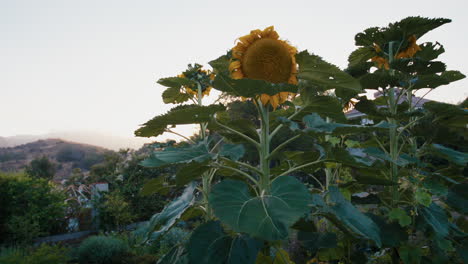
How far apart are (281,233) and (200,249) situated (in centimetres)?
40

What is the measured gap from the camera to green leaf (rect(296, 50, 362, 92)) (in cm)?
120

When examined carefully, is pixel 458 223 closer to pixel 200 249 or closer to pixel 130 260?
pixel 200 249

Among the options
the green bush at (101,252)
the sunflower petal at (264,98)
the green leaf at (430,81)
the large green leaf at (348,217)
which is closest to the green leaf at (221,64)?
the sunflower petal at (264,98)

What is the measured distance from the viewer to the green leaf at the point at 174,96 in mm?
1875

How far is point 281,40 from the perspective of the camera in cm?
134

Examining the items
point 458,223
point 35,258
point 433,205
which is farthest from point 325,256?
point 35,258

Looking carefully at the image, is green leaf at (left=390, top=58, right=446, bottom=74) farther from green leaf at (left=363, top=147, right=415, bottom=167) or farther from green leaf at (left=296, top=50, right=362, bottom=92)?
green leaf at (left=296, top=50, right=362, bottom=92)

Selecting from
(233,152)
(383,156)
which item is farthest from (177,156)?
(383,156)

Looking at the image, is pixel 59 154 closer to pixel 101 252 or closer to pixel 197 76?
pixel 101 252

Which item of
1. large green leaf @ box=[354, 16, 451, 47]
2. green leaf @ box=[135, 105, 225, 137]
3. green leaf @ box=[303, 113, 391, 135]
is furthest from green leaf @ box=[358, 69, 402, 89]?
green leaf @ box=[135, 105, 225, 137]

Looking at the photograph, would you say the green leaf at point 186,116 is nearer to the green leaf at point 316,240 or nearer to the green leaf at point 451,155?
the green leaf at point 316,240

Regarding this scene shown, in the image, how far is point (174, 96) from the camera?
195 centimetres

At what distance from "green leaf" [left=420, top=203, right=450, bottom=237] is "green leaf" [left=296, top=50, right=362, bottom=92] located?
2.95ft

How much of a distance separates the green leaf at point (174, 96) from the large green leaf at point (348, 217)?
1.03 meters
